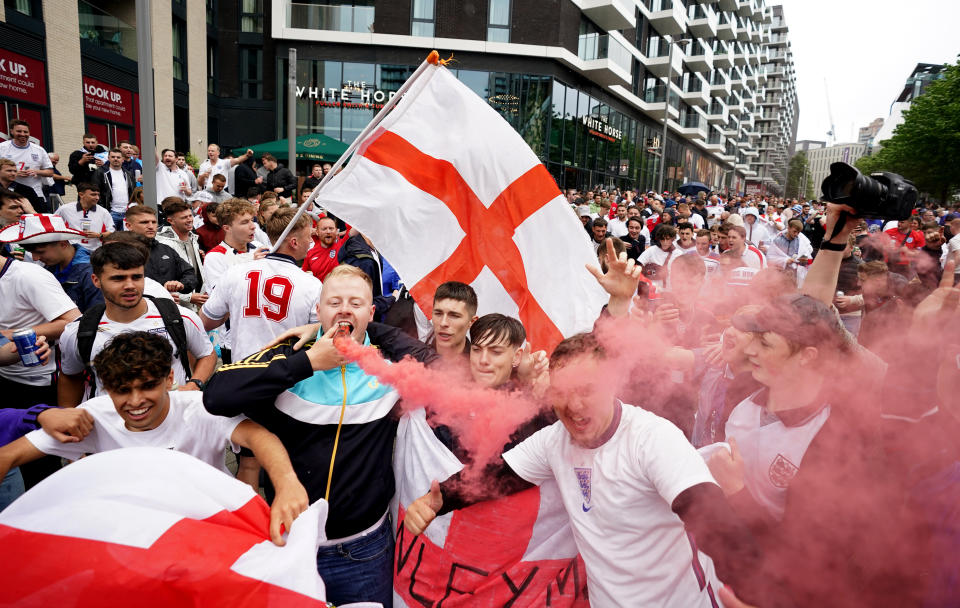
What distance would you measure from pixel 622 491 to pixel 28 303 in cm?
334

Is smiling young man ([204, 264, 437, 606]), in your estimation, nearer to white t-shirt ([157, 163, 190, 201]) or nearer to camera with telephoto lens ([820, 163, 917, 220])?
camera with telephoto lens ([820, 163, 917, 220])

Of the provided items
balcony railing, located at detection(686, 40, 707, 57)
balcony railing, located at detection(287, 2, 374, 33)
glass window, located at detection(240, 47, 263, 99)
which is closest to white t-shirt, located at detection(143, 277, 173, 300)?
balcony railing, located at detection(287, 2, 374, 33)

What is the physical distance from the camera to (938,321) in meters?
2.60

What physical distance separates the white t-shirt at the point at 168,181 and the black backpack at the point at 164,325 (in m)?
6.70

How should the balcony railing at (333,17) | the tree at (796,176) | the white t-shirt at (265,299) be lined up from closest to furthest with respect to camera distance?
the white t-shirt at (265,299), the balcony railing at (333,17), the tree at (796,176)

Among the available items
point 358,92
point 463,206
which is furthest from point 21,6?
point 463,206

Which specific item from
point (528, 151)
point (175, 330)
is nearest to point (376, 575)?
point (175, 330)

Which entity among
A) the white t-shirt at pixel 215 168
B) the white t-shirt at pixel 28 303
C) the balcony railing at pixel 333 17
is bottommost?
the white t-shirt at pixel 28 303

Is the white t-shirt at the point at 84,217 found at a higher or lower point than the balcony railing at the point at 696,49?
lower

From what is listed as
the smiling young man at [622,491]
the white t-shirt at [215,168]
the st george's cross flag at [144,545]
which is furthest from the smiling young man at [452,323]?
the white t-shirt at [215,168]

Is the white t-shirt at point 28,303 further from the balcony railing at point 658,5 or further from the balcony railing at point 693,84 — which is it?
the balcony railing at point 693,84

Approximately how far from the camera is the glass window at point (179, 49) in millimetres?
20547

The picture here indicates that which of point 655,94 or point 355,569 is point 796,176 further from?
point 355,569

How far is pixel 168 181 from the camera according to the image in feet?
29.9
